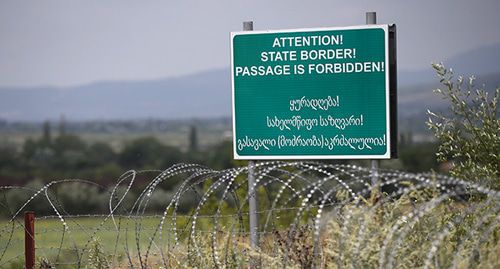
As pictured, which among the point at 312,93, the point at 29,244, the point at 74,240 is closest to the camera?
the point at 74,240

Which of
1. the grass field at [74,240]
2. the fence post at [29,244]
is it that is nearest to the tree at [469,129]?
the grass field at [74,240]

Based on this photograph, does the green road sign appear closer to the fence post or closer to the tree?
the tree

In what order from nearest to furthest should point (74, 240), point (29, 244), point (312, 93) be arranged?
point (74, 240)
point (29, 244)
point (312, 93)

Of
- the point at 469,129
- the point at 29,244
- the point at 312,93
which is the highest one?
the point at 312,93

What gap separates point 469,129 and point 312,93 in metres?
1.85

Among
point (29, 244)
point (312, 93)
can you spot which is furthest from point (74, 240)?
point (312, 93)

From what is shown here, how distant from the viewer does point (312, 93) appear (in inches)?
532

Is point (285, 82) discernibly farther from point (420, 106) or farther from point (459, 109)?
point (420, 106)

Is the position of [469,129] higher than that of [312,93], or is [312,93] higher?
[312,93]

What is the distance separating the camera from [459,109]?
41.6ft

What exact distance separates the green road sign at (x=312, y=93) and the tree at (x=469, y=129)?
26.2 inches

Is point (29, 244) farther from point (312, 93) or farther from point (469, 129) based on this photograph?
point (469, 129)

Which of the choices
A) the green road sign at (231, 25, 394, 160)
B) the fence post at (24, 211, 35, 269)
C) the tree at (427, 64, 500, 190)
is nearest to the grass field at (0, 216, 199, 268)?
the fence post at (24, 211, 35, 269)

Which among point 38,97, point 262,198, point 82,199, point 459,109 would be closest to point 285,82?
point 459,109
